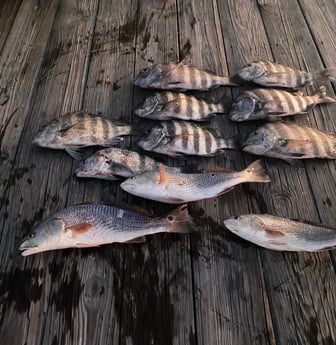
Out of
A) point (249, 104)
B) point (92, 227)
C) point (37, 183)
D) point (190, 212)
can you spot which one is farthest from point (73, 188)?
point (249, 104)

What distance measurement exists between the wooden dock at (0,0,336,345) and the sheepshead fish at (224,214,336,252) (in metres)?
0.09

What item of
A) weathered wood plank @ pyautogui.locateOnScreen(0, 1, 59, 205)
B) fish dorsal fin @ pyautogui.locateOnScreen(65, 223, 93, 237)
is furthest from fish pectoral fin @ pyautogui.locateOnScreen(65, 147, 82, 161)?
fish dorsal fin @ pyautogui.locateOnScreen(65, 223, 93, 237)

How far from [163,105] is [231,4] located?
1.74m

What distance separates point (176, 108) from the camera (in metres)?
2.60

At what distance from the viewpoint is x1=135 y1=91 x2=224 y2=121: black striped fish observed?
260 centimetres

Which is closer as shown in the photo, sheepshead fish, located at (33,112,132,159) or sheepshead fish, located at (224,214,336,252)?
sheepshead fish, located at (224,214,336,252)

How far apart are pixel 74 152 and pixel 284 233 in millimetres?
1377

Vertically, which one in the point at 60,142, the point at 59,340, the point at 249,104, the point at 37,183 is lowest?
the point at 59,340

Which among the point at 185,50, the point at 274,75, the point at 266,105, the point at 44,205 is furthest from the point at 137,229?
the point at 185,50

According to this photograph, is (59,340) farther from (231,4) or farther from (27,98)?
(231,4)

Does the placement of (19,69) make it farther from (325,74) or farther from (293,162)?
(325,74)

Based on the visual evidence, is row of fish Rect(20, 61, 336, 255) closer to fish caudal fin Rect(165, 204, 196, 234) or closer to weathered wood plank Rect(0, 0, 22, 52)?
fish caudal fin Rect(165, 204, 196, 234)

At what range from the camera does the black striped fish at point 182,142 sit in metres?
2.41

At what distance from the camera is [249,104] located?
8.50 feet
